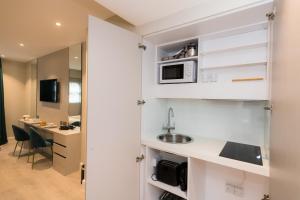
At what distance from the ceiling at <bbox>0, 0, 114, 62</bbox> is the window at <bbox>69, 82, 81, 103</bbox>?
83 centimetres

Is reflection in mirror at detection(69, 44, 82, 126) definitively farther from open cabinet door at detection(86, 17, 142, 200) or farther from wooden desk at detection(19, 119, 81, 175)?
open cabinet door at detection(86, 17, 142, 200)

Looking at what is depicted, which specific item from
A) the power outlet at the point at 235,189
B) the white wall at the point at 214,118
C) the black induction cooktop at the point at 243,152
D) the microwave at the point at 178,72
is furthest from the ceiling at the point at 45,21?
the power outlet at the point at 235,189

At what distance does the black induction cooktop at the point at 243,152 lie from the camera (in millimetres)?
A: 1259

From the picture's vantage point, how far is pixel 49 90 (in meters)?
3.96

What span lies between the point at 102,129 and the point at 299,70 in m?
1.27

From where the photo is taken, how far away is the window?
10.8 feet

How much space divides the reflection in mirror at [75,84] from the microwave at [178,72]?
6.75 ft

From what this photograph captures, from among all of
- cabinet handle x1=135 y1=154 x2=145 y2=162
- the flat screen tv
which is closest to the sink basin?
cabinet handle x1=135 y1=154 x2=145 y2=162

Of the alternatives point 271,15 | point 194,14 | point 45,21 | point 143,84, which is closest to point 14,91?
point 45,21

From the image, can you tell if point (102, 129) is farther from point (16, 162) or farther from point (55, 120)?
point (16, 162)

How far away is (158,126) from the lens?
208 centimetres

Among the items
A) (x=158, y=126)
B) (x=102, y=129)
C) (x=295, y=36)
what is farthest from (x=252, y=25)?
(x=102, y=129)

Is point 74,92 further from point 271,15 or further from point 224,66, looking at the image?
point 271,15

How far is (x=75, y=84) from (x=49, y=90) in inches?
43.7
